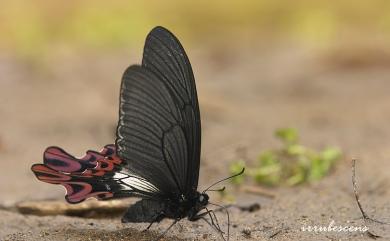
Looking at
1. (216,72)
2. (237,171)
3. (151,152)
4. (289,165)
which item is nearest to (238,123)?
(289,165)

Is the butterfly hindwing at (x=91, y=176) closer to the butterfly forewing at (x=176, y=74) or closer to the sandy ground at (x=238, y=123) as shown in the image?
the sandy ground at (x=238, y=123)

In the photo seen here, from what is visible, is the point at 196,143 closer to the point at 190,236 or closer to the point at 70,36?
the point at 190,236

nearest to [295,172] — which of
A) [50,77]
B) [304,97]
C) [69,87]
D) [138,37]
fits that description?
A: [304,97]

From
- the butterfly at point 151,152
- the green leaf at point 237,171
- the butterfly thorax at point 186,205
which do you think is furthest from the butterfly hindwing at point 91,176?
the green leaf at point 237,171

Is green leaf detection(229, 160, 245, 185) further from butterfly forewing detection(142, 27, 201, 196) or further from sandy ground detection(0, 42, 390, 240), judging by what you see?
butterfly forewing detection(142, 27, 201, 196)

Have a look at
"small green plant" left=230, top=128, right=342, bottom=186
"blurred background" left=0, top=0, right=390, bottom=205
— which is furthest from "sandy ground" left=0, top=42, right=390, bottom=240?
"small green plant" left=230, top=128, right=342, bottom=186

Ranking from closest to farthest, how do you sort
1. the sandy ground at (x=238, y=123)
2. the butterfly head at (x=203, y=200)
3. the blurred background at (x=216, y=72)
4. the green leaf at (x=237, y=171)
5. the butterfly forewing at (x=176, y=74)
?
1. the butterfly forewing at (x=176, y=74)
2. the butterfly head at (x=203, y=200)
3. the sandy ground at (x=238, y=123)
4. the green leaf at (x=237, y=171)
5. the blurred background at (x=216, y=72)

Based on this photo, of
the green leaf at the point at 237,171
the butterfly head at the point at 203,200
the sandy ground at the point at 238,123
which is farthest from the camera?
the green leaf at the point at 237,171
